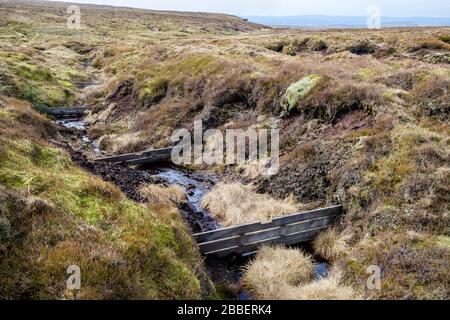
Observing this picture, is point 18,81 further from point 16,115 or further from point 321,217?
point 321,217

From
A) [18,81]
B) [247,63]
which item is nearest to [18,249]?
[247,63]

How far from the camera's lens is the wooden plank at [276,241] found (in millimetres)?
15703

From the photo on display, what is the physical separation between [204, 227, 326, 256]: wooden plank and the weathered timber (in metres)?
29.5

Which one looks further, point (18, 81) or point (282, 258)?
point (18, 81)

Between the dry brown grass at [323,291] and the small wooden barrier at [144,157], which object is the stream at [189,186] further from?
the dry brown grass at [323,291]

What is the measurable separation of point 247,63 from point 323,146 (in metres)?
16.1

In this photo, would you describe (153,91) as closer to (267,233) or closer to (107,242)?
(267,233)

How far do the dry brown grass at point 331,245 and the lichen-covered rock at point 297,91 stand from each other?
11212 mm

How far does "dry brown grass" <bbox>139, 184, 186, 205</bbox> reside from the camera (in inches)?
754

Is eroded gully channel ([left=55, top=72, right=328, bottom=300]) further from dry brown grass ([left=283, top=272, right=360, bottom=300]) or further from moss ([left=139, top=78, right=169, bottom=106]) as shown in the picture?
moss ([left=139, top=78, right=169, bottom=106])

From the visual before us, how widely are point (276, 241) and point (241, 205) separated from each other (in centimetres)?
369

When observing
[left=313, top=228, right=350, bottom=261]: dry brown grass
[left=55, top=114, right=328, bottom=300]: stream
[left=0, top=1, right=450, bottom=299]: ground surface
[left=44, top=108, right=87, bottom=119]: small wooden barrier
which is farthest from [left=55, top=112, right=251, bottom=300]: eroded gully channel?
[left=44, top=108, right=87, bottom=119]: small wooden barrier

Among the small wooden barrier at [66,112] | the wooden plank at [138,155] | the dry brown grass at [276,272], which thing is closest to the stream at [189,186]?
the dry brown grass at [276,272]

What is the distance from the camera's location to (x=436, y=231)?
14562 mm
